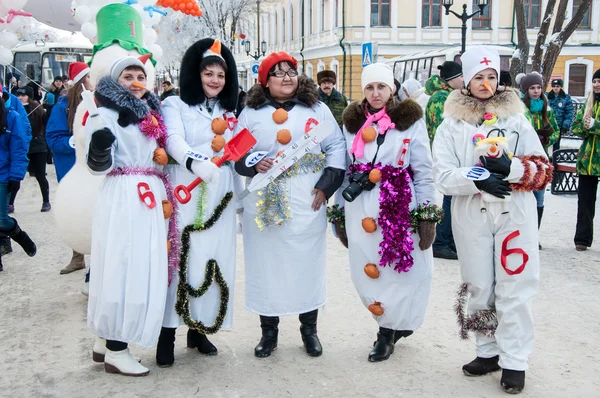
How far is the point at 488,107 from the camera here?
3.58 metres

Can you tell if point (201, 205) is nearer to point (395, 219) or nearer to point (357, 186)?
point (357, 186)

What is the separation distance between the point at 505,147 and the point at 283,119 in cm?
136

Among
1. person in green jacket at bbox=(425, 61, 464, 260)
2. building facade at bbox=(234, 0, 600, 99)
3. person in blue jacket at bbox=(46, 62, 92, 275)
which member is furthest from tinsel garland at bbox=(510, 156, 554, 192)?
building facade at bbox=(234, 0, 600, 99)

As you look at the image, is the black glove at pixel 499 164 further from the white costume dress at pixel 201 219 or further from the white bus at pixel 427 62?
the white bus at pixel 427 62

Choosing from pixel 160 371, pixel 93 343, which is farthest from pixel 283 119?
pixel 93 343

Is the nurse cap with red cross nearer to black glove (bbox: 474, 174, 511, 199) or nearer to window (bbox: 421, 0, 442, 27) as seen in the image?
black glove (bbox: 474, 174, 511, 199)

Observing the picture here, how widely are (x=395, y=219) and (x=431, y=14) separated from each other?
3249 cm

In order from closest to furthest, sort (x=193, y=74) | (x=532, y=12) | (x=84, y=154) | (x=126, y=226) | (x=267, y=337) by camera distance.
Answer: (x=126, y=226)
(x=193, y=74)
(x=267, y=337)
(x=84, y=154)
(x=532, y=12)

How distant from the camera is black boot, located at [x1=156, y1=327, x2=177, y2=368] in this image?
3.95m

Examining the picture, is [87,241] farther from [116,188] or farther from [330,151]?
[330,151]

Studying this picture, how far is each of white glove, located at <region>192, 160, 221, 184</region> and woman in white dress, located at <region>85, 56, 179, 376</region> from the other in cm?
30

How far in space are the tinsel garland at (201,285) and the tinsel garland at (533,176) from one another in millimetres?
1755

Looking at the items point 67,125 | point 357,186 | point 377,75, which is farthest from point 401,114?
point 67,125

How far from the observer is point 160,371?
3898 mm
